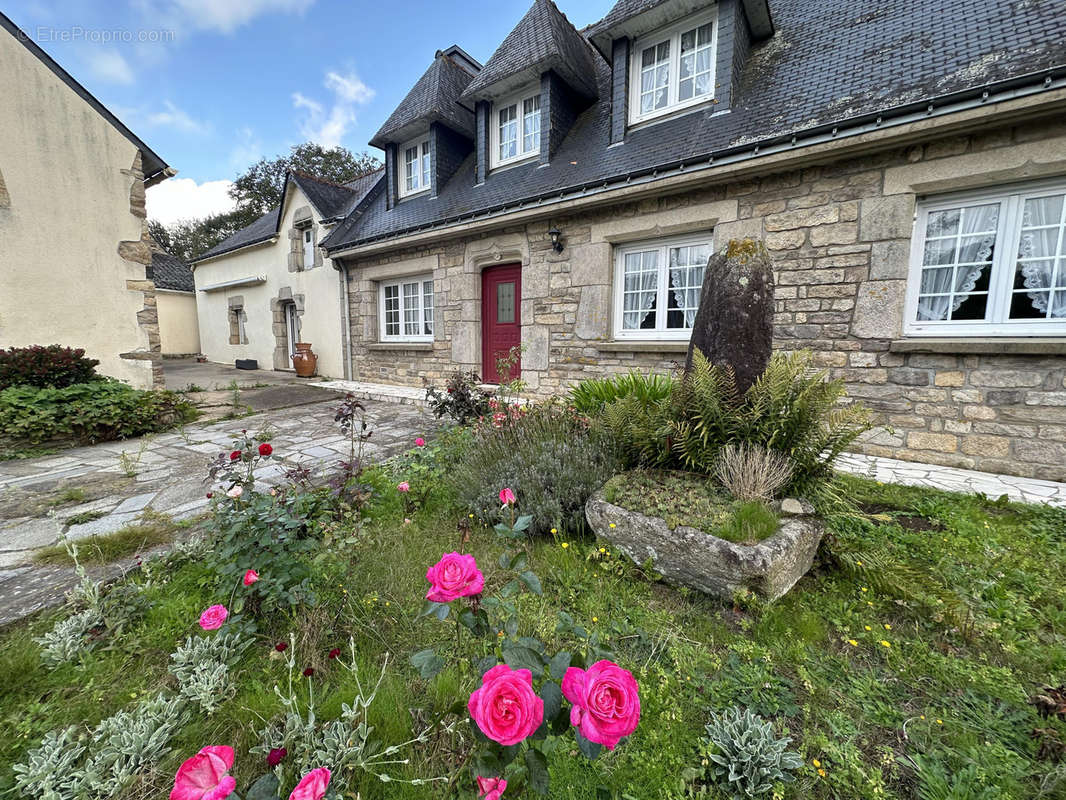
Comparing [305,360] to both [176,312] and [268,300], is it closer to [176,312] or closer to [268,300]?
[268,300]

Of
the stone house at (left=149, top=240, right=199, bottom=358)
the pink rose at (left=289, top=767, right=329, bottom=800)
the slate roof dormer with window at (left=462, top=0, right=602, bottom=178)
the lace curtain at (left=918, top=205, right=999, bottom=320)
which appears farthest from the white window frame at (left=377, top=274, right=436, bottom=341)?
the stone house at (left=149, top=240, right=199, bottom=358)

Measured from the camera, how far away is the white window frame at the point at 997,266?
3539mm

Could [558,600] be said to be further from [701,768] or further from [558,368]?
[558,368]

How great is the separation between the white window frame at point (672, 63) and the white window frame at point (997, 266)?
302cm

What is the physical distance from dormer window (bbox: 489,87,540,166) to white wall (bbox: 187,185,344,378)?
452 centimetres

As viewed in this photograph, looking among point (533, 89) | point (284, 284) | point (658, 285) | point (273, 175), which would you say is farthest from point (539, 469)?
point (273, 175)

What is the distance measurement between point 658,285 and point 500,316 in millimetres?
2761

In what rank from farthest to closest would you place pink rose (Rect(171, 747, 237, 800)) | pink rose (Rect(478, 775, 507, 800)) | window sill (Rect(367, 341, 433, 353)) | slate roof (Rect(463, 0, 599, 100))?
window sill (Rect(367, 341, 433, 353)) < slate roof (Rect(463, 0, 599, 100)) < pink rose (Rect(478, 775, 507, 800)) < pink rose (Rect(171, 747, 237, 800))

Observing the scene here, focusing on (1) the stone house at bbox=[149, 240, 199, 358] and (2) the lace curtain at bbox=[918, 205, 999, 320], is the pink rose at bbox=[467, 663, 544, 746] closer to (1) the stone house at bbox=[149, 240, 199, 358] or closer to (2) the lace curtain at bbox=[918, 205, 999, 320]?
(2) the lace curtain at bbox=[918, 205, 999, 320]

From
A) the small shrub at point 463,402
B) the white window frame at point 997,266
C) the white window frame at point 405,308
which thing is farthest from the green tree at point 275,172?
the white window frame at point 997,266

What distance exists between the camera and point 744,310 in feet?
8.46

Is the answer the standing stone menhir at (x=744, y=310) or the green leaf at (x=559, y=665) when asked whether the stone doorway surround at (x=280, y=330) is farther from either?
the green leaf at (x=559, y=665)

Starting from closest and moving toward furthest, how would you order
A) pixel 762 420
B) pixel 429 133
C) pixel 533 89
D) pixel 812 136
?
pixel 762 420
pixel 812 136
pixel 533 89
pixel 429 133

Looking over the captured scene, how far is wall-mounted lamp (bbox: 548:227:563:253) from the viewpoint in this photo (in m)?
5.91
